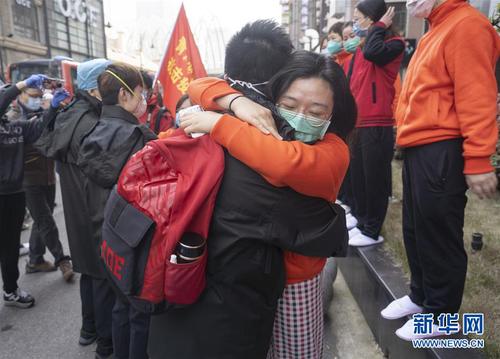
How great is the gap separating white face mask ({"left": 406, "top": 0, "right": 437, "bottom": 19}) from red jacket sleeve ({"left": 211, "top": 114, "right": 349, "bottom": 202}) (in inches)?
49.5

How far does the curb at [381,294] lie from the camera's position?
6.57 feet

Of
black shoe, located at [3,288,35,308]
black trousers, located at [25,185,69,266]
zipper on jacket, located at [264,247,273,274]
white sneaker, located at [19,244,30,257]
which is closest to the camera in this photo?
zipper on jacket, located at [264,247,273,274]

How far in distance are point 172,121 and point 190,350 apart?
393 cm

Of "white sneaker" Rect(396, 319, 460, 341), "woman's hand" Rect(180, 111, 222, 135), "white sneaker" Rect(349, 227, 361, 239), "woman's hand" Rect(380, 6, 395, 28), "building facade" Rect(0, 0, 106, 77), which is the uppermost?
"building facade" Rect(0, 0, 106, 77)

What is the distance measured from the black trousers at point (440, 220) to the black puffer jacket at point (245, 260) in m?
0.82

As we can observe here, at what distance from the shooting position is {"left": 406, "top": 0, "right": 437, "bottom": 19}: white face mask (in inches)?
79.0

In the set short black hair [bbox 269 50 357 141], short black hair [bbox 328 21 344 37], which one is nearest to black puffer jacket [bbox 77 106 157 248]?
short black hair [bbox 269 50 357 141]

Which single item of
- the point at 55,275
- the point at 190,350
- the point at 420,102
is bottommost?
the point at 55,275

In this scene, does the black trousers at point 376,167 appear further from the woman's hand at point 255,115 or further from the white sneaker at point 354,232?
the woman's hand at point 255,115

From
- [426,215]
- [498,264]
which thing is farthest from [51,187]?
[498,264]

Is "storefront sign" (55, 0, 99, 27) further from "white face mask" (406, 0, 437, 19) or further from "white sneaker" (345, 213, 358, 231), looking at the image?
"white face mask" (406, 0, 437, 19)

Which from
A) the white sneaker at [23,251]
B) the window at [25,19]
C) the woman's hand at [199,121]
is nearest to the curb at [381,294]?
the woman's hand at [199,121]

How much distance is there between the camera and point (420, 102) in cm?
199

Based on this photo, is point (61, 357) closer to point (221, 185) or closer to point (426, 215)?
point (221, 185)
